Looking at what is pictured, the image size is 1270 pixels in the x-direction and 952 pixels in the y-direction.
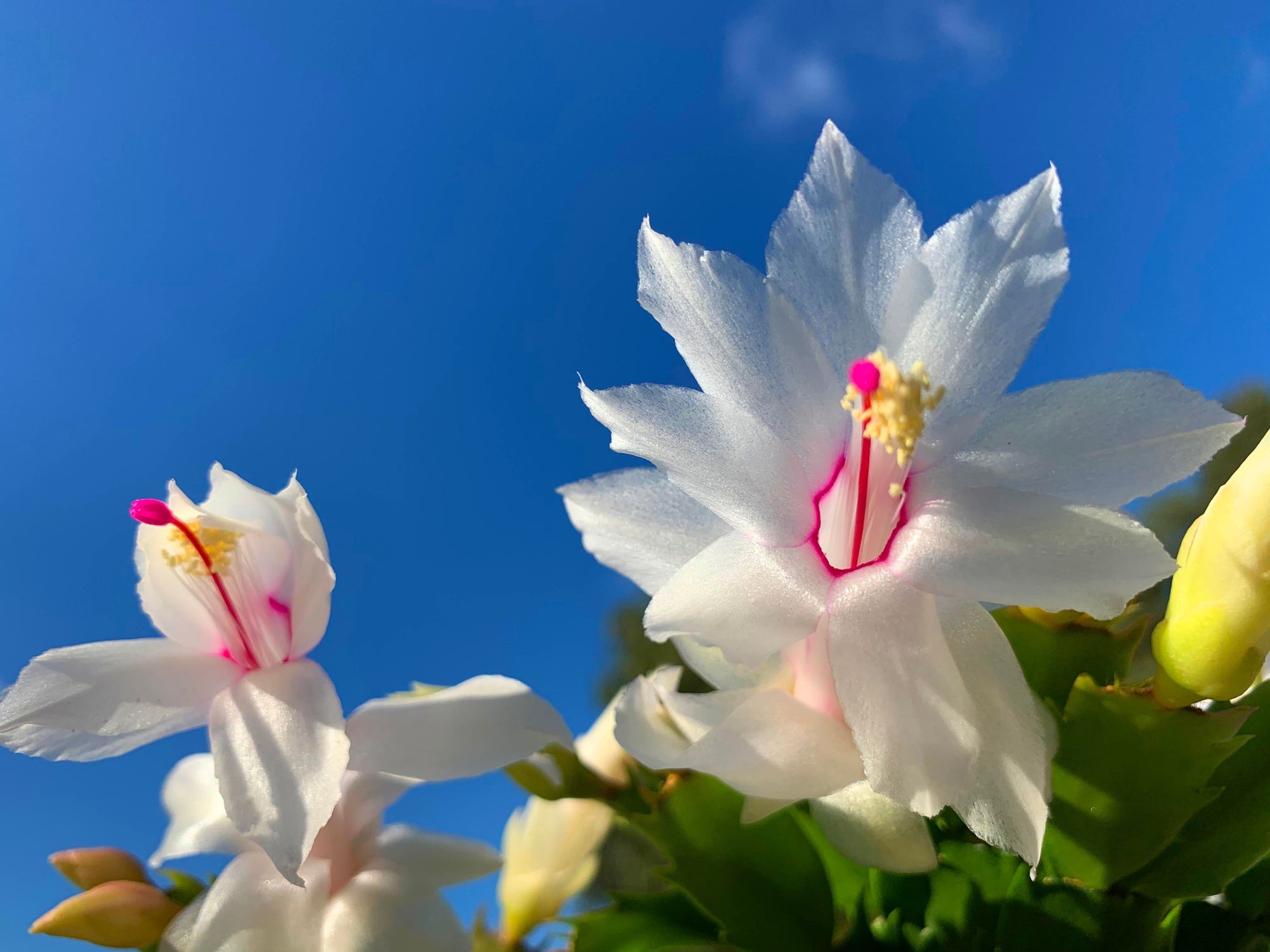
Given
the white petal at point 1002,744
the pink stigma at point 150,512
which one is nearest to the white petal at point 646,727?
the white petal at point 1002,744

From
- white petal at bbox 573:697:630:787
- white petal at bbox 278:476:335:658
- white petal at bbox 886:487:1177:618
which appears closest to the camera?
white petal at bbox 886:487:1177:618

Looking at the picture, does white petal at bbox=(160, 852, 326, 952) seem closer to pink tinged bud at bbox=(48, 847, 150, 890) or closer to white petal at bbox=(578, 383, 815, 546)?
pink tinged bud at bbox=(48, 847, 150, 890)

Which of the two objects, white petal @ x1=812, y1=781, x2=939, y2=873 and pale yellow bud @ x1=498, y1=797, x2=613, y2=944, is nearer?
white petal @ x1=812, y1=781, x2=939, y2=873

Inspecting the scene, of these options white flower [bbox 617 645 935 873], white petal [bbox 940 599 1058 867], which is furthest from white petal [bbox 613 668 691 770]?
white petal [bbox 940 599 1058 867]

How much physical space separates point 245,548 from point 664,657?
2.66 metres

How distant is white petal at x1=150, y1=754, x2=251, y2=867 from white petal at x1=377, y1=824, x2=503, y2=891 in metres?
0.07

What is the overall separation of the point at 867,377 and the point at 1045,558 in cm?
8

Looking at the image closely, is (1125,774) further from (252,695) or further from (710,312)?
(252,695)

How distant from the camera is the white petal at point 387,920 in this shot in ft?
1.32

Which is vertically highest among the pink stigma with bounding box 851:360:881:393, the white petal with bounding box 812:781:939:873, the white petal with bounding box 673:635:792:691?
the pink stigma with bounding box 851:360:881:393

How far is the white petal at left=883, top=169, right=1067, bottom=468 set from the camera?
0.33 m

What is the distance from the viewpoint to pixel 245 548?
16.6 inches

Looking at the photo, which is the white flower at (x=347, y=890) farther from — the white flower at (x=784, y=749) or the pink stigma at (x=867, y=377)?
the pink stigma at (x=867, y=377)

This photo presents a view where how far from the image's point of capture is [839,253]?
35 centimetres
